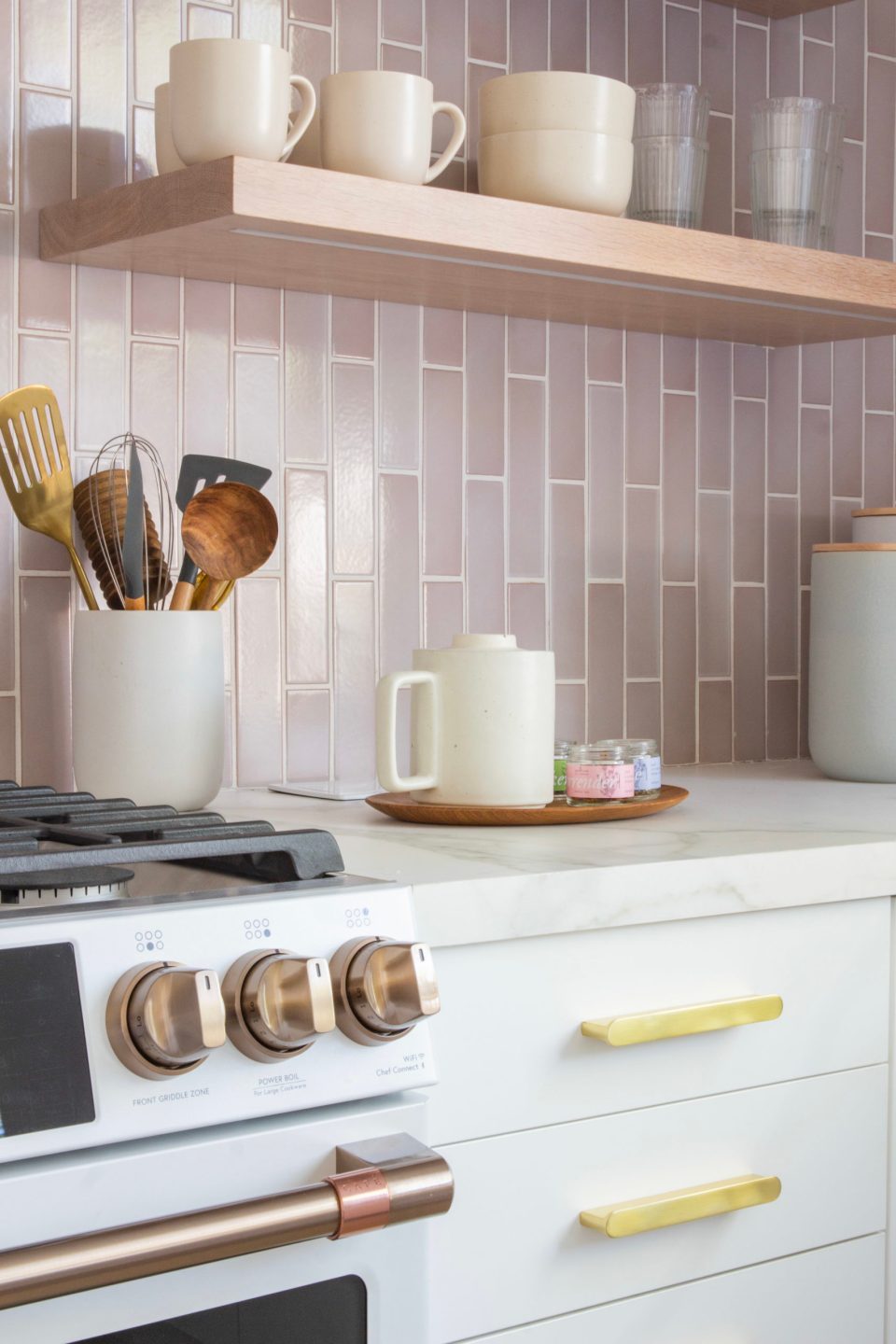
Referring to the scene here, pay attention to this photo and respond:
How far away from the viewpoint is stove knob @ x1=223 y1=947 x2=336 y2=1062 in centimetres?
79

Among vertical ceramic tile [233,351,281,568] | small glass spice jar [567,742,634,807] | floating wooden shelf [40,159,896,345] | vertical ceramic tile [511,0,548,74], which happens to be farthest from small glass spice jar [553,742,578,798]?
vertical ceramic tile [511,0,548,74]

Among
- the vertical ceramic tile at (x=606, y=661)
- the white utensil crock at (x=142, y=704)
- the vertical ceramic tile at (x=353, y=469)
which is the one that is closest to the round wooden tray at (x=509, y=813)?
the white utensil crock at (x=142, y=704)

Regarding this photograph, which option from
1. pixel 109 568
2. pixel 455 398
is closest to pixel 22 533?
pixel 109 568

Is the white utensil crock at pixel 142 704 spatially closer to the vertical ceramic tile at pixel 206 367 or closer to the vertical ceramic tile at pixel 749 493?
the vertical ceramic tile at pixel 206 367

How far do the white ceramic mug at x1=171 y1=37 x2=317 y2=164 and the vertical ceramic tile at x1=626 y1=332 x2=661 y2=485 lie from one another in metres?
0.70

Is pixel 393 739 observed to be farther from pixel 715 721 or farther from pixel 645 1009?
pixel 715 721

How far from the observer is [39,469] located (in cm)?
145

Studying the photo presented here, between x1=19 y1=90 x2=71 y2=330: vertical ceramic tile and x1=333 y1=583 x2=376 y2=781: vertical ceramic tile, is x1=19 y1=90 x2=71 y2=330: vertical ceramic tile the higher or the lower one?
the higher one

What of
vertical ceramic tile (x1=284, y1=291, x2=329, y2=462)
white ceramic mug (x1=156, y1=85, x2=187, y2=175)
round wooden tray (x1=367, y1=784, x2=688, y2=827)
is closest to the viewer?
round wooden tray (x1=367, y1=784, x2=688, y2=827)

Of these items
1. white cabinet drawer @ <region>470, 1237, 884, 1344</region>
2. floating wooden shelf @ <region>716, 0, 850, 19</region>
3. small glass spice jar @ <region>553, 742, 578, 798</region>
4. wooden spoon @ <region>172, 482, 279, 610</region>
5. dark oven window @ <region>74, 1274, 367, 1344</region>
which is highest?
floating wooden shelf @ <region>716, 0, 850, 19</region>

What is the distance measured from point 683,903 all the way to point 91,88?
3.40 feet

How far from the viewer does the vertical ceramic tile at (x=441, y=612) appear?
180cm

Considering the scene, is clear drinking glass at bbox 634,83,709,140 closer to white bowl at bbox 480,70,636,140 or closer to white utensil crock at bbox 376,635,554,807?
white bowl at bbox 480,70,636,140

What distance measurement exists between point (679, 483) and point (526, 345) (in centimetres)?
30
